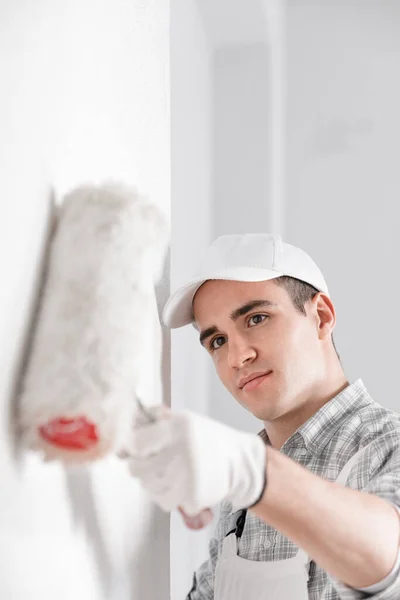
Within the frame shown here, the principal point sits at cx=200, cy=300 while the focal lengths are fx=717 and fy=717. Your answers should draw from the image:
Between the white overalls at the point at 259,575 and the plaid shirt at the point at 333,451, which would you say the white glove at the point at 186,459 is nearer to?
the plaid shirt at the point at 333,451

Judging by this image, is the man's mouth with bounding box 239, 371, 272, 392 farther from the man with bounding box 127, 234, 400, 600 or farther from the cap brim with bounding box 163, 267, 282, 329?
the cap brim with bounding box 163, 267, 282, 329

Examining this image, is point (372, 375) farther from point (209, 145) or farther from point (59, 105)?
point (59, 105)

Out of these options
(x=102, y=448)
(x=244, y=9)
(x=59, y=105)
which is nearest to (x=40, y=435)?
(x=102, y=448)

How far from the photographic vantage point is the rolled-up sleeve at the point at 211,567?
1.57 metres

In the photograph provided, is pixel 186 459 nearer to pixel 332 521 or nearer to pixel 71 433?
pixel 71 433

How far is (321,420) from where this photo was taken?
1.41 metres

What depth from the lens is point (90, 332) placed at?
2.09ft

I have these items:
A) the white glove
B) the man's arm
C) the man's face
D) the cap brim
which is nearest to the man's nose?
the man's face


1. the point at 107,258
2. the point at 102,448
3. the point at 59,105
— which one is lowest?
the point at 102,448

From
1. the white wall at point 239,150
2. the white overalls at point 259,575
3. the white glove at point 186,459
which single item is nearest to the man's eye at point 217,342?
the white overalls at point 259,575

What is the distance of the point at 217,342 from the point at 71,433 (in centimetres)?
88

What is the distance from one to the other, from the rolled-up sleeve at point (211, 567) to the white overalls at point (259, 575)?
0.06m

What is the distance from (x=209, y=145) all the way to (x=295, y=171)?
0.34m

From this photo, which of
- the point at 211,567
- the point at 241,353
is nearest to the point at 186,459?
the point at 241,353
